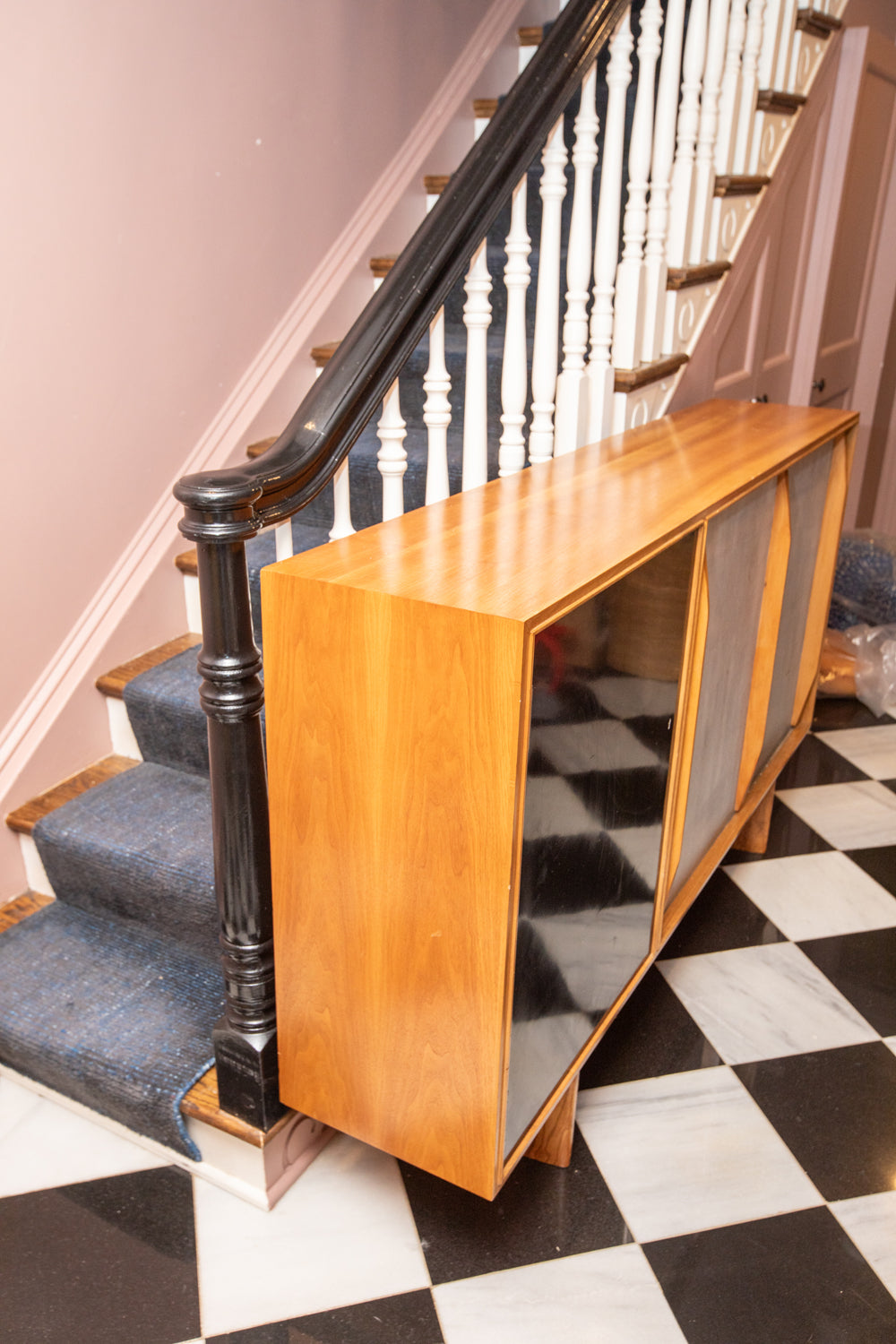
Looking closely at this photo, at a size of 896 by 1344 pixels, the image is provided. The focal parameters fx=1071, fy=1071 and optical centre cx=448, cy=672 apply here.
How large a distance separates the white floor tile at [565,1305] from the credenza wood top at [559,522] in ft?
3.27

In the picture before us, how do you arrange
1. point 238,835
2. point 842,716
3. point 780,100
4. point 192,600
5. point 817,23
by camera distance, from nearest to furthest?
1. point 238,835
2. point 192,600
3. point 780,100
4. point 817,23
5. point 842,716

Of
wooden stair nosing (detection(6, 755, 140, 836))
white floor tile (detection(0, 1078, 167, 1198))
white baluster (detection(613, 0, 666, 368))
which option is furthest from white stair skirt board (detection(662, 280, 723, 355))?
white floor tile (detection(0, 1078, 167, 1198))

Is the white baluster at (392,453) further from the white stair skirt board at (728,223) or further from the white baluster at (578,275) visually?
the white stair skirt board at (728,223)

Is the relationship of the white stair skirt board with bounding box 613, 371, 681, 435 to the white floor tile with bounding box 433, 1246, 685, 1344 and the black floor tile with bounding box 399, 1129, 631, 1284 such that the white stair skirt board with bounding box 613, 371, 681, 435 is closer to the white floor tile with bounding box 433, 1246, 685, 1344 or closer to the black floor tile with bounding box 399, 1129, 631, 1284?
the black floor tile with bounding box 399, 1129, 631, 1284

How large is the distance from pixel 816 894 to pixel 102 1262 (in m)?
1.68

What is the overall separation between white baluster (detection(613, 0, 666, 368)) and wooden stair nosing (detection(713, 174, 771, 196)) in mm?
343

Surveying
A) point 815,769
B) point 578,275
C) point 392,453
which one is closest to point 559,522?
point 392,453

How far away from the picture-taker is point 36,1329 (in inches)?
57.4

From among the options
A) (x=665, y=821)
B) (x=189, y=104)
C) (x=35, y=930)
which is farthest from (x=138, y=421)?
(x=665, y=821)

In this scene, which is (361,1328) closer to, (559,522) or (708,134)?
(559,522)

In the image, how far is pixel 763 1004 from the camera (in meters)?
2.13

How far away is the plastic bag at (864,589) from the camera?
365cm

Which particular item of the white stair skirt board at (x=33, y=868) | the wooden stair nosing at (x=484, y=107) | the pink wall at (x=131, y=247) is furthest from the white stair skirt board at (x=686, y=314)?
the white stair skirt board at (x=33, y=868)

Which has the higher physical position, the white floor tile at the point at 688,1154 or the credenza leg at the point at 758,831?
the credenza leg at the point at 758,831
